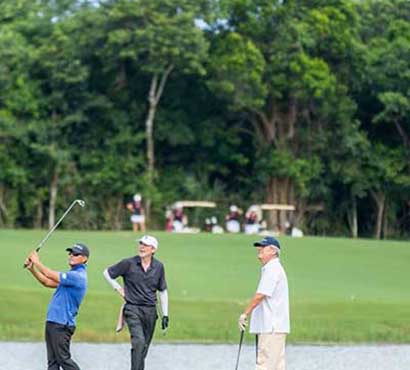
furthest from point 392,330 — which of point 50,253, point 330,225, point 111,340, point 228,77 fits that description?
point 330,225

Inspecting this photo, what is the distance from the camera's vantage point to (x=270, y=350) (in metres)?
12.5

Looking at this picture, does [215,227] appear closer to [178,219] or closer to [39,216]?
[178,219]

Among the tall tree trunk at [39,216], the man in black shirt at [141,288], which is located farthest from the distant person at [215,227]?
the man in black shirt at [141,288]

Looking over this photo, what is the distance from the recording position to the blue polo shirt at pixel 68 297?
41.0 feet

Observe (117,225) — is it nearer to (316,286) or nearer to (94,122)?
(94,122)

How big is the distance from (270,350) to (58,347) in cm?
234

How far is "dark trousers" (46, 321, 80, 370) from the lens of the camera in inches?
496

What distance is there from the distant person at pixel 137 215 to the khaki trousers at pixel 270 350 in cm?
3224

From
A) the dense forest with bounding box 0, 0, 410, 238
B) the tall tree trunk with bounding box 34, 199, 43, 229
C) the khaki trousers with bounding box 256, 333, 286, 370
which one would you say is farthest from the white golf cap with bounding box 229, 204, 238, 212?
the khaki trousers with bounding box 256, 333, 286, 370

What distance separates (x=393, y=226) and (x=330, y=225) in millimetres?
2924

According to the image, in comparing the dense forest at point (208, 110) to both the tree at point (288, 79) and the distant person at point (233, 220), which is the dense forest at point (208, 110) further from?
the distant person at point (233, 220)

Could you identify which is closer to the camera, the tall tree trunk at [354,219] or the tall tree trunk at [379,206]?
the tall tree trunk at [379,206]

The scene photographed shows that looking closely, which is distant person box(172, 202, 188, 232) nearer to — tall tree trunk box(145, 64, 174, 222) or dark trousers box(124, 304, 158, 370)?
tall tree trunk box(145, 64, 174, 222)

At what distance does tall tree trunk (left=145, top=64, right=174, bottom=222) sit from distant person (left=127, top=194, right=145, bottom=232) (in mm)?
2000
